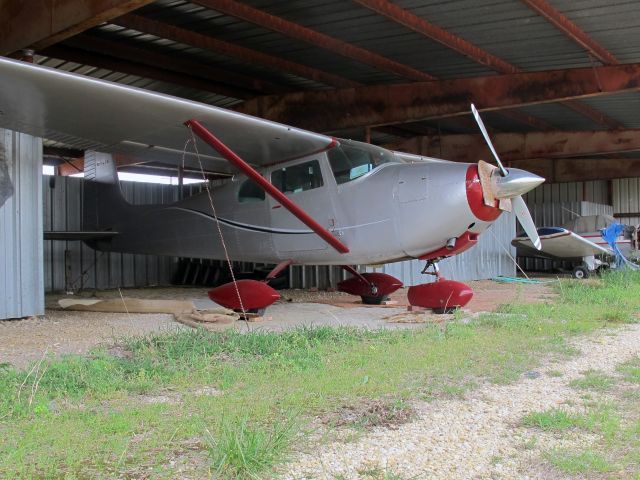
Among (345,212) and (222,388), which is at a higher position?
(345,212)

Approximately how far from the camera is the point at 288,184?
933cm

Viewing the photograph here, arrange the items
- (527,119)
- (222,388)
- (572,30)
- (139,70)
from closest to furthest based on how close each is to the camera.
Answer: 1. (222,388)
2. (572,30)
3. (139,70)
4. (527,119)

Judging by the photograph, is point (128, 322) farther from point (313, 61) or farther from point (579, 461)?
point (313, 61)

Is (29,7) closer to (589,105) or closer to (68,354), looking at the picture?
(68,354)

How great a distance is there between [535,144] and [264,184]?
44.5ft

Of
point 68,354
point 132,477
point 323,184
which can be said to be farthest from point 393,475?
point 323,184

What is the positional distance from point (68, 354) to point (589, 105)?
15.3 meters

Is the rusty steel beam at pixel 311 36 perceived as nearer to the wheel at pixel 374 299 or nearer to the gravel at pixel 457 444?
the wheel at pixel 374 299

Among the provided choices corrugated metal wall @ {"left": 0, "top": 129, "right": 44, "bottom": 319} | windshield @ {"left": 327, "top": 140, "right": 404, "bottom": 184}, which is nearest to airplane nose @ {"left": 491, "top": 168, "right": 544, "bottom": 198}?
windshield @ {"left": 327, "top": 140, "right": 404, "bottom": 184}

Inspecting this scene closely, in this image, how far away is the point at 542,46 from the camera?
34.9ft

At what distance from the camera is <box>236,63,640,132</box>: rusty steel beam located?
437 inches

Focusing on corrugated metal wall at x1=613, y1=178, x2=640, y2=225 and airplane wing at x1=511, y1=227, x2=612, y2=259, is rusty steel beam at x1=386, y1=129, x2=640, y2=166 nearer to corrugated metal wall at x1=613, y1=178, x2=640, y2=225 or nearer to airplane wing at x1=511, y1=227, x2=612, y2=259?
airplane wing at x1=511, y1=227, x2=612, y2=259

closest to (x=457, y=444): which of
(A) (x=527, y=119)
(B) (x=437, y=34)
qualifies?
(B) (x=437, y=34)

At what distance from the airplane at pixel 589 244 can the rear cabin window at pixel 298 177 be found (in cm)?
1302
